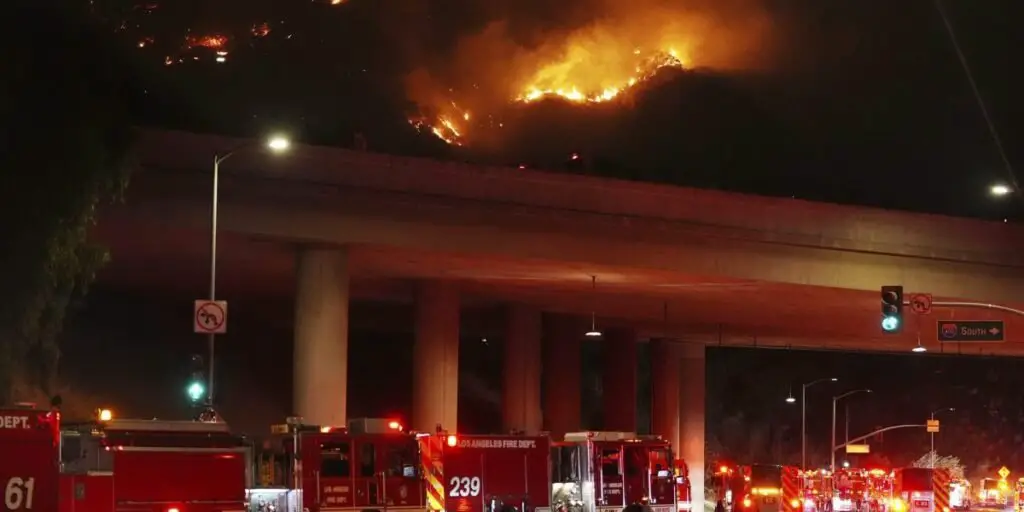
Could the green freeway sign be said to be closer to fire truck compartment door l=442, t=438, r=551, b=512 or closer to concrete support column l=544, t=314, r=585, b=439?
fire truck compartment door l=442, t=438, r=551, b=512

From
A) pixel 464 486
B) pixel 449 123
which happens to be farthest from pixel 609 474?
pixel 449 123

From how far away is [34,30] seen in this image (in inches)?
1104

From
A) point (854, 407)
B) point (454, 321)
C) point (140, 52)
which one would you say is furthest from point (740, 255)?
point (854, 407)

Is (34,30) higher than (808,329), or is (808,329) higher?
(34,30)

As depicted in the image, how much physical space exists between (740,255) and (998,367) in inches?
3313

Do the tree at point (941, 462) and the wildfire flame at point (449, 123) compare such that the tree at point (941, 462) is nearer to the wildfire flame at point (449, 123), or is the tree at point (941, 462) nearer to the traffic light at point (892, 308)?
the wildfire flame at point (449, 123)

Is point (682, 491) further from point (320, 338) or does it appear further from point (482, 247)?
point (320, 338)

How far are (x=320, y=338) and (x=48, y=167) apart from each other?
880cm

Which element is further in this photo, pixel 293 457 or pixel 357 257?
pixel 357 257

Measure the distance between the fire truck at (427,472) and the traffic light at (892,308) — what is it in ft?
23.7

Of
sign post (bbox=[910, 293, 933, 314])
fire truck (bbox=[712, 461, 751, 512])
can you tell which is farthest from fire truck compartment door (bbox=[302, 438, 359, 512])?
fire truck (bbox=[712, 461, 751, 512])

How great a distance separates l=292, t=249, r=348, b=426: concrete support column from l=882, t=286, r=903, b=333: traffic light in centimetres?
1235

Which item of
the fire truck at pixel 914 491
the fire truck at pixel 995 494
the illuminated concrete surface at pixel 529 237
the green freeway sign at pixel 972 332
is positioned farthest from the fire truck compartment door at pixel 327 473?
the fire truck at pixel 995 494

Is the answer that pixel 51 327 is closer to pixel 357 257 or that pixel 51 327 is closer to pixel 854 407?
pixel 357 257
